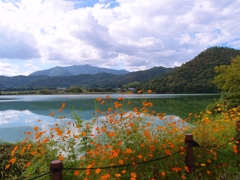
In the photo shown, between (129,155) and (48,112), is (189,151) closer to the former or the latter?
(129,155)

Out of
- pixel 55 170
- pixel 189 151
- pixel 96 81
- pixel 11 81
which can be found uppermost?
pixel 11 81

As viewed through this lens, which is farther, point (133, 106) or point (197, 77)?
point (197, 77)

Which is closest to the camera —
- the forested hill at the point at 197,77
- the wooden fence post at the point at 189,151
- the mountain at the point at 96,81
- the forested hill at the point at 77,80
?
Answer: the wooden fence post at the point at 189,151

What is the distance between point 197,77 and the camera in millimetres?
59375

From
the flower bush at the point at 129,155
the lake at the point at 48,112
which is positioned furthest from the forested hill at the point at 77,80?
the flower bush at the point at 129,155

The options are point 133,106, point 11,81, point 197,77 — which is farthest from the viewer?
point 11,81

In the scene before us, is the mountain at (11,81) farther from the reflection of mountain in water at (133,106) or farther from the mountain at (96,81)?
the reflection of mountain in water at (133,106)

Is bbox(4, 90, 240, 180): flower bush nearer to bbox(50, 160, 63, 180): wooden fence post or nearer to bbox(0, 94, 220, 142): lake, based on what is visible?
bbox(50, 160, 63, 180): wooden fence post

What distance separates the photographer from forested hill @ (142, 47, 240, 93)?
5678cm

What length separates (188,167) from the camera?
3.05 m

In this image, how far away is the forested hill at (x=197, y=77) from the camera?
186ft

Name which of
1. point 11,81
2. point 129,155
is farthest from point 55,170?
point 11,81

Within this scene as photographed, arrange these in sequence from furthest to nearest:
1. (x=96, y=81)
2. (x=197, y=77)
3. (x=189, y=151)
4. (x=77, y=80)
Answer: (x=77, y=80) → (x=96, y=81) → (x=197, y=77) → (x=189, y=151)

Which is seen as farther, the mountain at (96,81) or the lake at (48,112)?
the mountain at (96,81)
